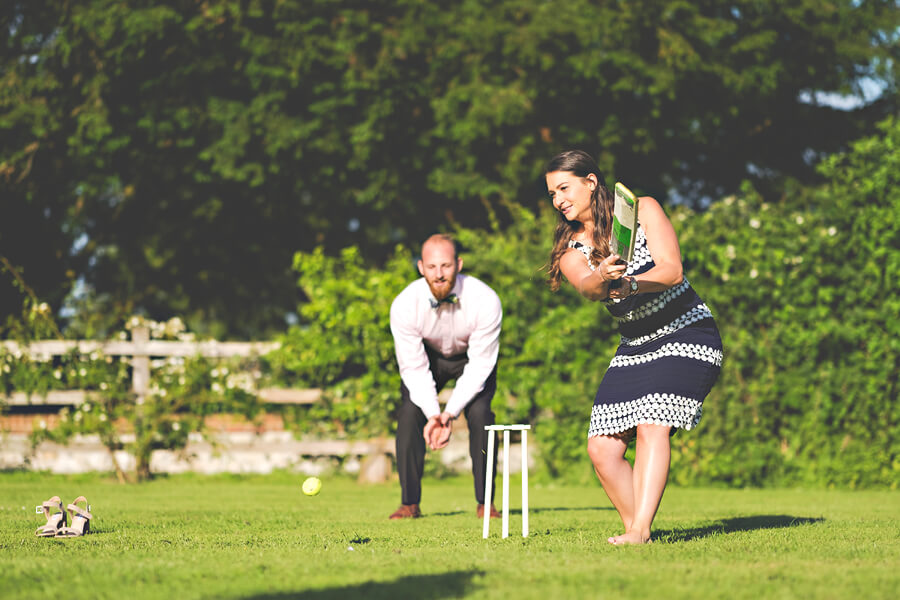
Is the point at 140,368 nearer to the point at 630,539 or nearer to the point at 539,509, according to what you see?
the point at 539,509

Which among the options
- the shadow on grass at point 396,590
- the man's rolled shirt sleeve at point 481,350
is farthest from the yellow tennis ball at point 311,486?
the shadow on grass at point 396,590

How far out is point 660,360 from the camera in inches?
198

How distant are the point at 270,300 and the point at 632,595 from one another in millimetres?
18461

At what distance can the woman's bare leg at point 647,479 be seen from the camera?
15.9 feet

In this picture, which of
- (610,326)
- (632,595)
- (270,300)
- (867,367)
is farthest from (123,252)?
(632,595)

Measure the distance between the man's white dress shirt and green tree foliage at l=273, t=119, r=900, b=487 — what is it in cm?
405

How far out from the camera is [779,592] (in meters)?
3.43

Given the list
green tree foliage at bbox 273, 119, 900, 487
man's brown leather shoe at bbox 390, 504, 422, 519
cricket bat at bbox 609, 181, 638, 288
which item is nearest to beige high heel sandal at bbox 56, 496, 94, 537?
man's brown leather shoe at bbox 390, 504, 422, 519

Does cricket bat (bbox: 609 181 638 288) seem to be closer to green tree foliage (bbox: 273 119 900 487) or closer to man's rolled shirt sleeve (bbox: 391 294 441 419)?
man's rolled shirt sleeve (bbox: 391 294 441 419)

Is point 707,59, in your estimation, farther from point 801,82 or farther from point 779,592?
point 779,592

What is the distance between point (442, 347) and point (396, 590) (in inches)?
152

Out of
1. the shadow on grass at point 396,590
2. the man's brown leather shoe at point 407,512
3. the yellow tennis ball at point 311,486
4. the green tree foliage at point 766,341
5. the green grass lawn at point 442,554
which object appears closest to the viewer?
the shadow on grass at point 396,590

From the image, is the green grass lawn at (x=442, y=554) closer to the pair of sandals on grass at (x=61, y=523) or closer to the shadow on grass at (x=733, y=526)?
the shadow on grass at (x=733, y=526)

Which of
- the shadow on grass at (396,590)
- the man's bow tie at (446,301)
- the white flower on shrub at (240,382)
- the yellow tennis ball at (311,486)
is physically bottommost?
the shadow on grass at (396,590)
